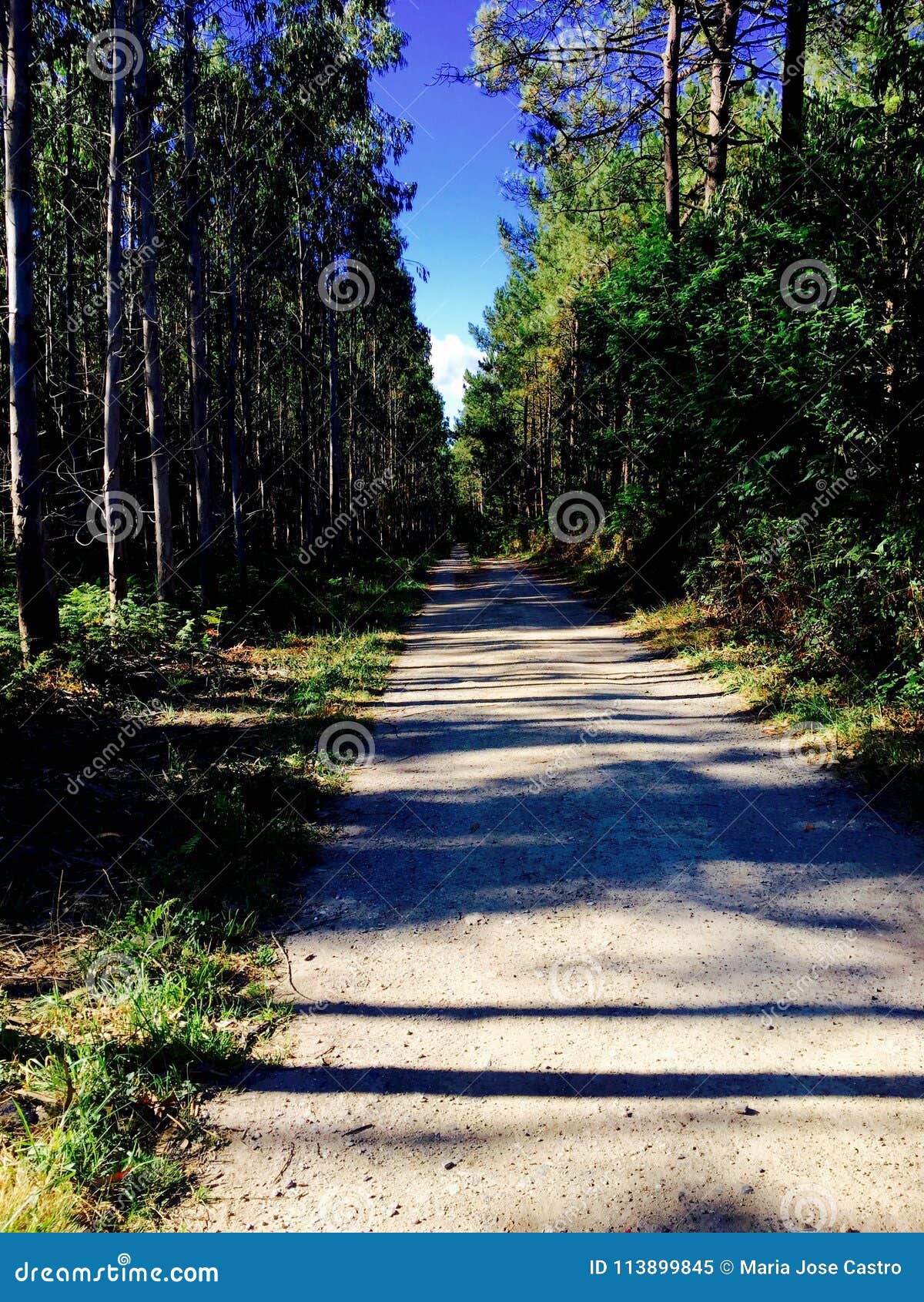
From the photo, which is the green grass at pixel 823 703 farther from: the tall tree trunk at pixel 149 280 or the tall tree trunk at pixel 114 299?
the tall tree trunk at pixel 114 299

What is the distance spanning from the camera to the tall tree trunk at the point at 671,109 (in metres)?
13.2

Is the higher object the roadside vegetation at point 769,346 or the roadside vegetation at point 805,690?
the roadside vegetation at point 769,346

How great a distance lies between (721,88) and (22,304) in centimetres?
1287

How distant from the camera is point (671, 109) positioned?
44.7 ft

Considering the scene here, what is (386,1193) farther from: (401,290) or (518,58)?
(401,290)

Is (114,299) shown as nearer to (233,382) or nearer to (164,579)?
(164,579)

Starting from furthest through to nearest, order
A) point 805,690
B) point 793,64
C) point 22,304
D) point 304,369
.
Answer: point 304,369
point 793,64
point 22,304
point 805,690

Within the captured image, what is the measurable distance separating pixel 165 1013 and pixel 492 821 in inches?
102

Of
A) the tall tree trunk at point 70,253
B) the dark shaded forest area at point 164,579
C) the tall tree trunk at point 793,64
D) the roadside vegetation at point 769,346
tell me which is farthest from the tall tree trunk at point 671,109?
the tall tree trunk at point 70,253

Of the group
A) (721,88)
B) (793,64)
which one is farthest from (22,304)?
Result: (721,88)

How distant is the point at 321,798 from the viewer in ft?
19.5

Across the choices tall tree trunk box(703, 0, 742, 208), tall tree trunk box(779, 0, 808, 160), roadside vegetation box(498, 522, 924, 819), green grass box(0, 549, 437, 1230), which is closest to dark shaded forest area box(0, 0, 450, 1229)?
green grass box(0, 549, 437, 1230)

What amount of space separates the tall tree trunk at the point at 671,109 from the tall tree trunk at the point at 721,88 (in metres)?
0.62

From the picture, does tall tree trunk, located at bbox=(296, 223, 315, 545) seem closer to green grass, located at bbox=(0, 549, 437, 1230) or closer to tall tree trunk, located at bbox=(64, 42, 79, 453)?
tall tree trunk, located at bbox=(64, 42, 79, 453)
